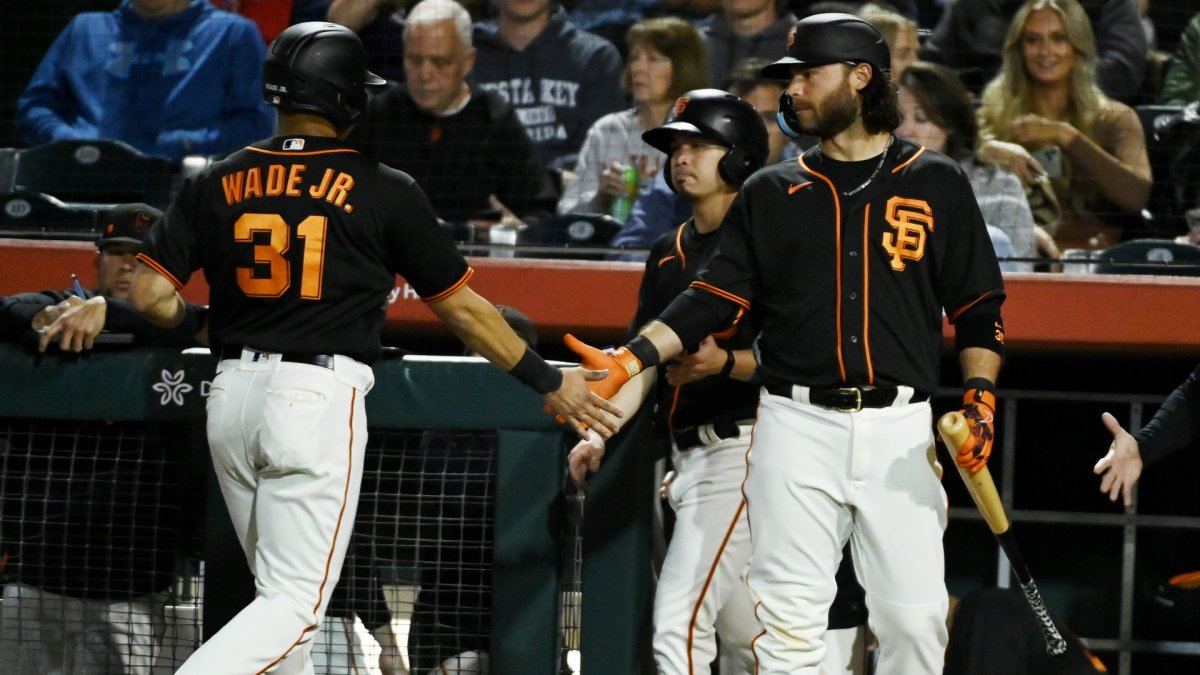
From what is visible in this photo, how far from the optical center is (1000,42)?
605 cm

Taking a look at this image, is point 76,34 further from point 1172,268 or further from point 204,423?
point 1172,268

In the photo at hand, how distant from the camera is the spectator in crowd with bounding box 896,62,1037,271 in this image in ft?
16.5

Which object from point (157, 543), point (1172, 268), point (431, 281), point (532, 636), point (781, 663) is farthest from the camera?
point (1172, 268)

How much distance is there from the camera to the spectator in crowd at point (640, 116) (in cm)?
559

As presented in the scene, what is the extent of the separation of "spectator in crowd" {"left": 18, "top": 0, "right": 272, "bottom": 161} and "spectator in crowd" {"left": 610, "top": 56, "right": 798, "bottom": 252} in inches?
67.6

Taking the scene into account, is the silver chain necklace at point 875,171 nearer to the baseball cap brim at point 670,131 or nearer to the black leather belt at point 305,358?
the baseball cap brim at point 670,131

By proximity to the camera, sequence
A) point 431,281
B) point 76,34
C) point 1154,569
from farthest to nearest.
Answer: point 76,34
point 1154,569
point 431,281

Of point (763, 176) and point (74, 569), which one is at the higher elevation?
point (763, 176)

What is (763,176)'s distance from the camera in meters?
3.12

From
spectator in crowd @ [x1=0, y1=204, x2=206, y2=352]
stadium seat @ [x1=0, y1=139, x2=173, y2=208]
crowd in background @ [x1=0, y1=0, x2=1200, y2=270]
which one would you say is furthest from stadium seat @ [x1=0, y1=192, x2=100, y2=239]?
spectator in crowd @ [x1=0, y1=204, x2=206, y2=352]

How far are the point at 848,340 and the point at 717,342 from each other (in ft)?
2.02

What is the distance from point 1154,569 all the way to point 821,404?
2.81m

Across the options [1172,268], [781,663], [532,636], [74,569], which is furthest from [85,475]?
[1172,268]

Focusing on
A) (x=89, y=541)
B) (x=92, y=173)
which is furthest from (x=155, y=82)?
(x=89, y=541)
